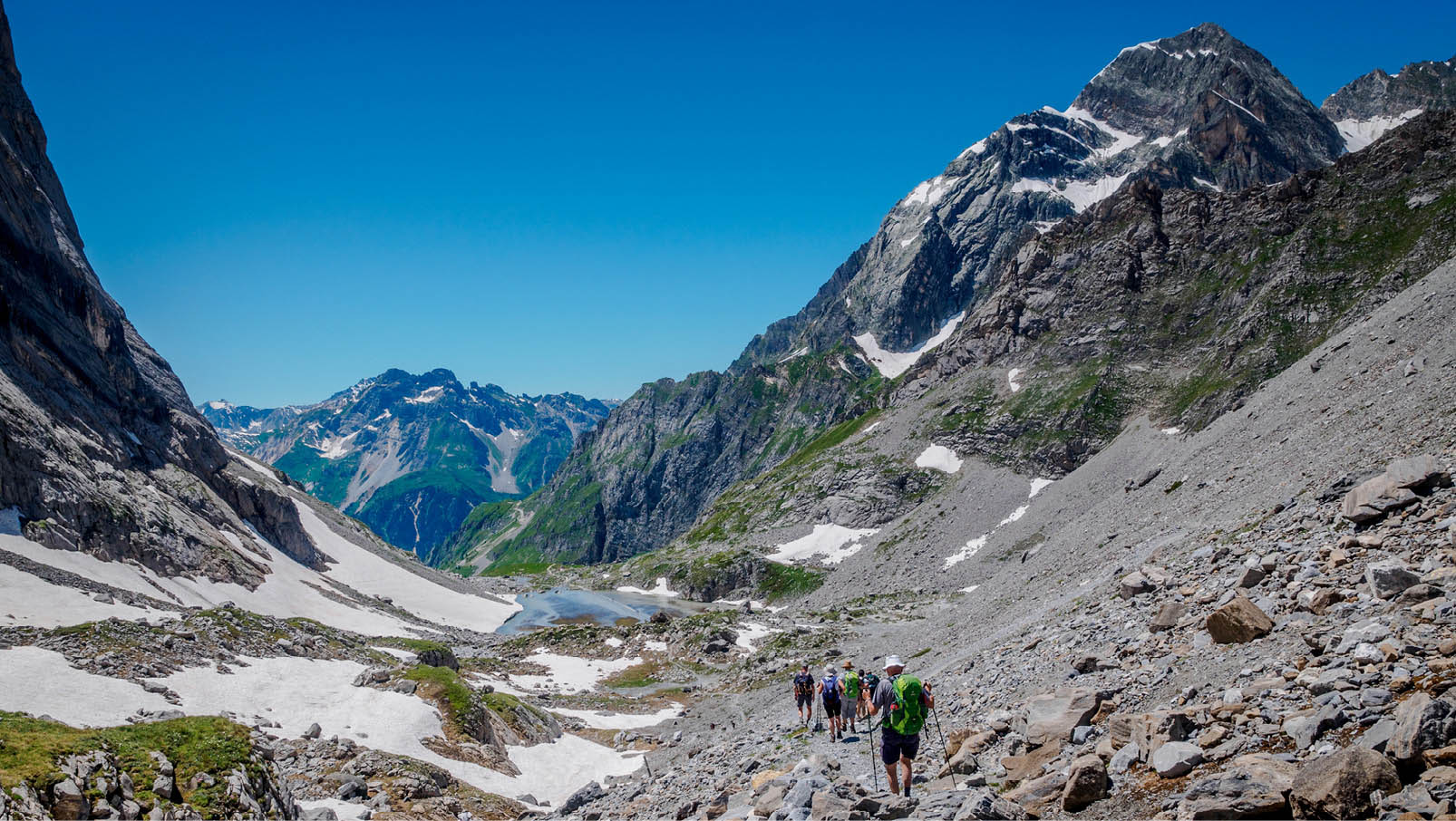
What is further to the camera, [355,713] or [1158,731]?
[355,713]

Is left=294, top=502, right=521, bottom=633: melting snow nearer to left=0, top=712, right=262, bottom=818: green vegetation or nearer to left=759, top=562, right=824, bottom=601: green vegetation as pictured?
left=759, top=562, right=824, bottom=601: green vegetation

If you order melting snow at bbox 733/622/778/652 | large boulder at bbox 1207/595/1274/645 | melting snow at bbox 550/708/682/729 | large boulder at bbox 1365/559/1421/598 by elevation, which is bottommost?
melting snow at bbox 550/708/682/729

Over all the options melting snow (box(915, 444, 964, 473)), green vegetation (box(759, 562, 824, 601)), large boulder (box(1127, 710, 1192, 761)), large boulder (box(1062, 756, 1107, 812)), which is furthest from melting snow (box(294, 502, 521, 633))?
large boulder (box(1062, 756, 1107, 812))

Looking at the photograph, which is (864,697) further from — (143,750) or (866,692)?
(143,750)

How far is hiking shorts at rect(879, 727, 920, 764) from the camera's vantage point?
16.2 metres

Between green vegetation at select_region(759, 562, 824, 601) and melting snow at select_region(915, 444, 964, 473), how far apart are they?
3451 cm

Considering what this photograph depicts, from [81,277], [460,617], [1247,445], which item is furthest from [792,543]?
[81,277]

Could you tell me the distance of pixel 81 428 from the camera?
78312 mm

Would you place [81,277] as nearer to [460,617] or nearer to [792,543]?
[460,617]

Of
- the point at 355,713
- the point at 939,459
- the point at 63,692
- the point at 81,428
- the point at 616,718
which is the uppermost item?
the point at 939,459

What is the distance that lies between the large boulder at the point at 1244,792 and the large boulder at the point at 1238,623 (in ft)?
19.9

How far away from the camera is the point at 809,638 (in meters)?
72.9

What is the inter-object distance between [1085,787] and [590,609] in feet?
435

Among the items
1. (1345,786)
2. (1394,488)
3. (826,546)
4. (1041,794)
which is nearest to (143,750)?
(1041,794)
